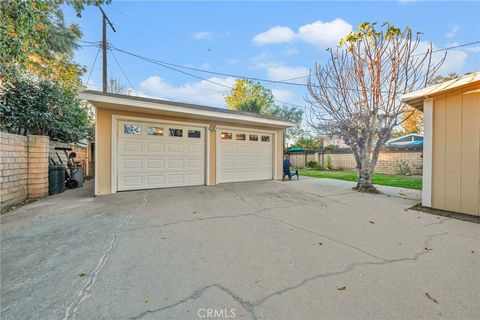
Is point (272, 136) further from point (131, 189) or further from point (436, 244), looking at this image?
point (436, 244)

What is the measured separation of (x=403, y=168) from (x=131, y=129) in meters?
13.7

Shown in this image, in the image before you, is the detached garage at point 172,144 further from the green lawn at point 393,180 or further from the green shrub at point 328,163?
the green shrub at point 328,163

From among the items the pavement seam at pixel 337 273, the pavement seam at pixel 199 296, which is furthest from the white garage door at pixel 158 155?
the pavement seam at pixel 337 273

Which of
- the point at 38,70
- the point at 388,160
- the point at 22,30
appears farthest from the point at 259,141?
the point at 38,70

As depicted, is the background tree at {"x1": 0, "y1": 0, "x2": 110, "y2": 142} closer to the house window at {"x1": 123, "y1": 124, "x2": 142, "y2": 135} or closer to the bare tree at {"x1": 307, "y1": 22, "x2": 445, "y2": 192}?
the house window at {"x1": 123, "y1": 124, "x2": 142, "y2": 135}

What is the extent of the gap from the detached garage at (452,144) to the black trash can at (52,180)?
973 centimetres

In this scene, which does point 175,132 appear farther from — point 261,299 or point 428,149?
point 428,149

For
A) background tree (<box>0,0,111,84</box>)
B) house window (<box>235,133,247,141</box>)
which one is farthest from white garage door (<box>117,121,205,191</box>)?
background tree (<box>0,0,111,84</box>)

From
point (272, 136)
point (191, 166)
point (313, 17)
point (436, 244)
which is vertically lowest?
point (436, 244)

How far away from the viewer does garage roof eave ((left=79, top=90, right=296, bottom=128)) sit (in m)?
5.22

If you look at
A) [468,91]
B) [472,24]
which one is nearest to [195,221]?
[468,91]

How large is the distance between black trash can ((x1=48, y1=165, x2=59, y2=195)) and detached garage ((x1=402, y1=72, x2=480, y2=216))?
Result: 9.73 metres

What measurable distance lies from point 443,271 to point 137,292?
119 inches

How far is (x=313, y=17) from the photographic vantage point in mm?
9281
